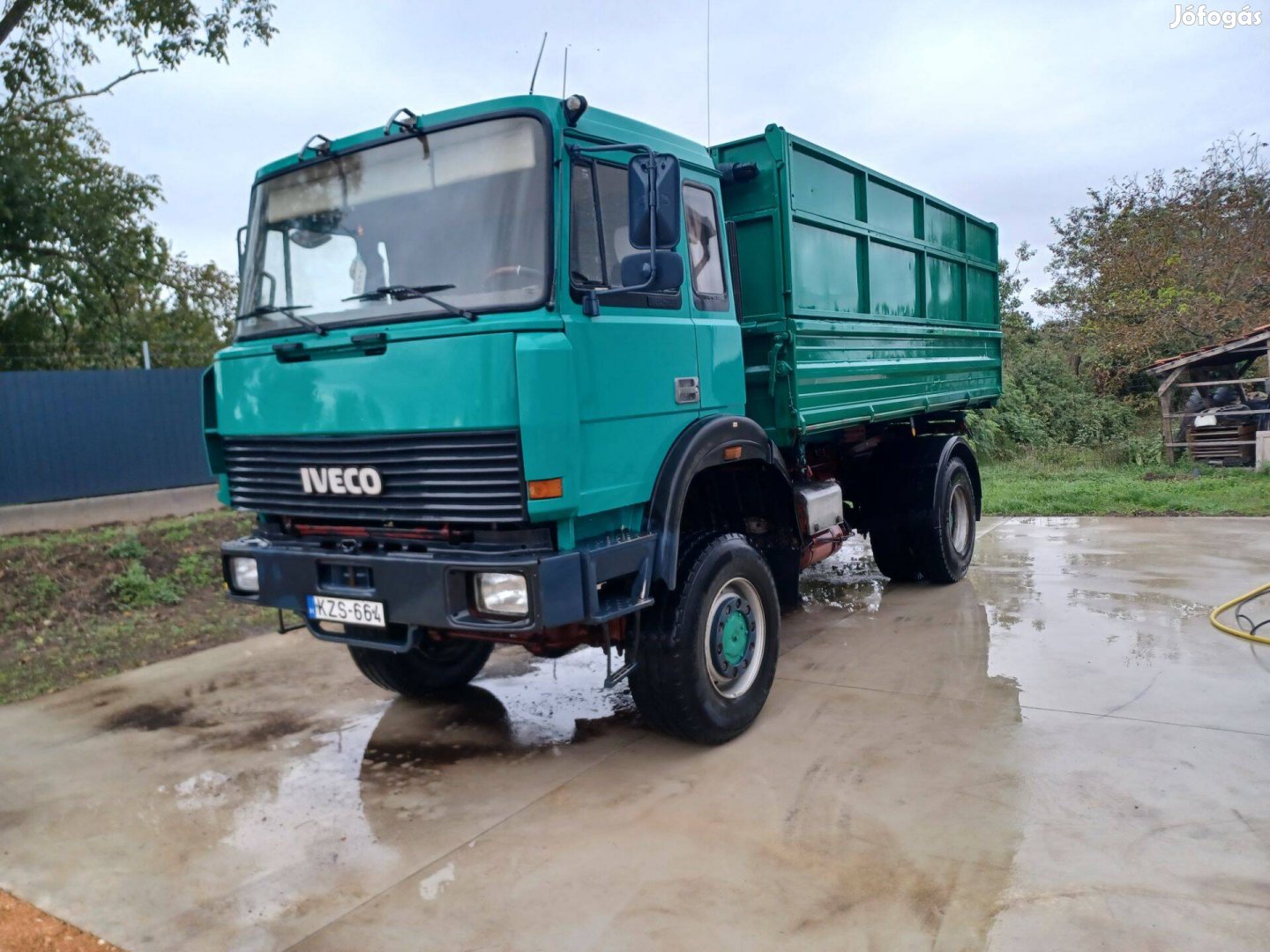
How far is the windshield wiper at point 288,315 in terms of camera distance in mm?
3938

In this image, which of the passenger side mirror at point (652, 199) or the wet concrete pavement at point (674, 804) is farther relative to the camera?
the passenger side mirror at point (652, 199)

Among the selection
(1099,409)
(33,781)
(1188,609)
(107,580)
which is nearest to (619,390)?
(33,781)

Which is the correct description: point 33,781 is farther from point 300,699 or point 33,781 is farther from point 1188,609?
point 1188,609

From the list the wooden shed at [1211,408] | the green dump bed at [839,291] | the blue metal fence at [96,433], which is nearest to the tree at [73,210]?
the blue metal fence at [96,433]

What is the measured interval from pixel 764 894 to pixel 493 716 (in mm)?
2199

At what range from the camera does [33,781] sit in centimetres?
425

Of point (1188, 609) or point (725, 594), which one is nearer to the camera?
point (725, 594)

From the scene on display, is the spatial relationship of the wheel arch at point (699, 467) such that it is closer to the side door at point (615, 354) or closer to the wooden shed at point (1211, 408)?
the side door at point (615, 354)

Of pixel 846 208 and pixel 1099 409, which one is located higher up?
pixel 846 208

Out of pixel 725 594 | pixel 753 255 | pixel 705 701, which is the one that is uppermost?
pixel 753 255

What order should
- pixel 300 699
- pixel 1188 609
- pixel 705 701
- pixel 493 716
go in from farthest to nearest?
pixel 1188 609
pixel 300 699
pixel 493 716
pixel 705 701

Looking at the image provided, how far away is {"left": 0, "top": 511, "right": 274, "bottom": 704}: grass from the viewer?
20.1ft

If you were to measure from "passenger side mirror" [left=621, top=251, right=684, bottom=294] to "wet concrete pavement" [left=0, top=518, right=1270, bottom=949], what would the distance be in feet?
6.83

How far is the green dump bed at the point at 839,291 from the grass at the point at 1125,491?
14.3 feet
